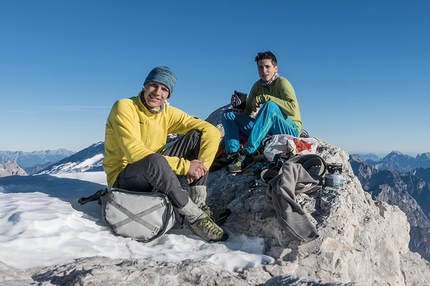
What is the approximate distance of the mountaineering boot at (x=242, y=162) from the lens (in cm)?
752

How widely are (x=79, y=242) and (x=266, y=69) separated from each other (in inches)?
233

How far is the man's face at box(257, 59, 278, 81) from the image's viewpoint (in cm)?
822

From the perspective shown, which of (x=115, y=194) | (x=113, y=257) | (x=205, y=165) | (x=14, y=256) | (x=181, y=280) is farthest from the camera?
(x=205, y=165)


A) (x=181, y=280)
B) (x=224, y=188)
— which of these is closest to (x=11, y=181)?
(x=224, y=188)

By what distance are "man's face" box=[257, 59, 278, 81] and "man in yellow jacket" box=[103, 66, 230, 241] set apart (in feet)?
9.23

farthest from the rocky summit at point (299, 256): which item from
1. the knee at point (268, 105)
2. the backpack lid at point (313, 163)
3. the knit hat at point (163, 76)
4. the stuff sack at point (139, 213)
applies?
the knit hat at point (163, 76)

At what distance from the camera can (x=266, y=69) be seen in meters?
8.30

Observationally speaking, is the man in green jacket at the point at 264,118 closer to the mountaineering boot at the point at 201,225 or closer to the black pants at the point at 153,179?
the mountaineering boot at the point at 201,225

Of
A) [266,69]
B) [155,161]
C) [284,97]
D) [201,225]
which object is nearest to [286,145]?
[284,97]

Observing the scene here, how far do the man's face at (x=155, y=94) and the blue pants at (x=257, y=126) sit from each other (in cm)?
280

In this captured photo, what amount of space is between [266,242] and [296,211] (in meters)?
0.77

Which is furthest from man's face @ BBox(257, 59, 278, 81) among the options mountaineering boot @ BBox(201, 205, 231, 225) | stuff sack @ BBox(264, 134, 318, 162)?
mountaineering boot @ BBox(201, 205, 231, 225)

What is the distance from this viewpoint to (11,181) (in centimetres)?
901

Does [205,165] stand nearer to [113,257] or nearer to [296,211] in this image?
[296,211]
